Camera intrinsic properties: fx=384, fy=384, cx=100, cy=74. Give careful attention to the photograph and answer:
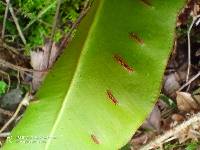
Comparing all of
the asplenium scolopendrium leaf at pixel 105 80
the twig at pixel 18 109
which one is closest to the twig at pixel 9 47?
the twig at pixel 18 109

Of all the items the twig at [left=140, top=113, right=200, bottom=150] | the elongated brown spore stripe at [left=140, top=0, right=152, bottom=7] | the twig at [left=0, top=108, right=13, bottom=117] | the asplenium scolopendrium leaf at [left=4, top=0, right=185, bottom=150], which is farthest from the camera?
the twig at [left=0, top=108, right=13, bottom=117]

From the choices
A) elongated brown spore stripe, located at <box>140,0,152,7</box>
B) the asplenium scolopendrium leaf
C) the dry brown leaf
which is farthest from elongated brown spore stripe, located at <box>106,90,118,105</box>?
the dry brown leaf

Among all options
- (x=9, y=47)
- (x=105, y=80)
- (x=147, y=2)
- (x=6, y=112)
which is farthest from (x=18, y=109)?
(x=147, y=2)

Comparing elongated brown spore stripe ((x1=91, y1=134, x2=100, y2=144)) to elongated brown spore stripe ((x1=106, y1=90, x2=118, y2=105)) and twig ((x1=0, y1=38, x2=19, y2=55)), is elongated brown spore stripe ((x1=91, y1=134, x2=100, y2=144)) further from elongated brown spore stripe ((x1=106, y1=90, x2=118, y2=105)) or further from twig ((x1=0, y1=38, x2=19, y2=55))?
twig ((x1=0, y1=38, x2=19, y2=55))

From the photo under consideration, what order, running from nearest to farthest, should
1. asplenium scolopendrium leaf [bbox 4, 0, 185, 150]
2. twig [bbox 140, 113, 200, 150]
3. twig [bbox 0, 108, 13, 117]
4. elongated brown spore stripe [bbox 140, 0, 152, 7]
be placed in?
asplenium scolopendrium leaf [bbox 4, 0, 185, 150] < elongated brown spore stripe [bbox 140, 0, 152, 7] < twig [bbox 140, 113, 200, 150] < twig [bbox 0, 108, 13, 117]

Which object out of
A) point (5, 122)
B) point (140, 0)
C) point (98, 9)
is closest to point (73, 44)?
point (98, 9)

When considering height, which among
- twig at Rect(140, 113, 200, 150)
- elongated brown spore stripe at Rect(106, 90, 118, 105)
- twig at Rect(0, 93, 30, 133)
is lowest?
twig at Rect(140, 113, 200, 150)

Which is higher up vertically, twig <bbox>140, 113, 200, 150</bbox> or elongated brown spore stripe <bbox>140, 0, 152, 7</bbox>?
elongated brown spore stripe <bbox>140, 0, 152, 7</bbox>

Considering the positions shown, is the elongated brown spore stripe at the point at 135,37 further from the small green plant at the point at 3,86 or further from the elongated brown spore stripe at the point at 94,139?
the small green plant at the point at 3,86
